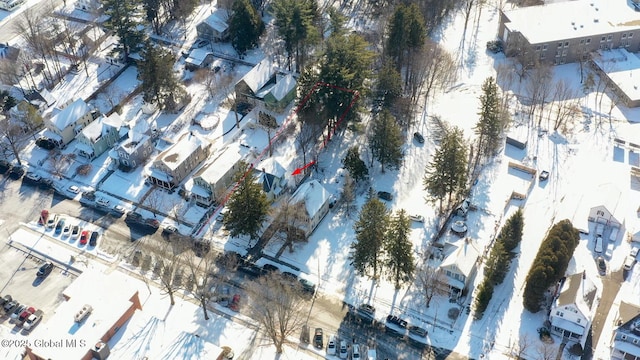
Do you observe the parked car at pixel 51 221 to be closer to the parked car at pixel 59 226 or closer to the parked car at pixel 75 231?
the parked car at pixel 59 226

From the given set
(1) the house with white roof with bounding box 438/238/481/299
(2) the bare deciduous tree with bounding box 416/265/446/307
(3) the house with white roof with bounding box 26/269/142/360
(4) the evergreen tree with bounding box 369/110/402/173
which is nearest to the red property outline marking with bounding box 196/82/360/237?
(4) the evergreen tree with bounding box 369/110/402/173

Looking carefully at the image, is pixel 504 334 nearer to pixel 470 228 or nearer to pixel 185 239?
pixel 470 228

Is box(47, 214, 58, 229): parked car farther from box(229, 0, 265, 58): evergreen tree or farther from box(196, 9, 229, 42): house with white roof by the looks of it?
box(196, 9, 229, 42): house with white roof

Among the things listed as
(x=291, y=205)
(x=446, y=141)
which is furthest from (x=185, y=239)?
(x=446, y=141)

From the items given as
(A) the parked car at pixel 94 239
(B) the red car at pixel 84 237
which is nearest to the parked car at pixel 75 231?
(B) the red car at pixel 84 237

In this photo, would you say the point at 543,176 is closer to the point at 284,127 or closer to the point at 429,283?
the point at 429,283
